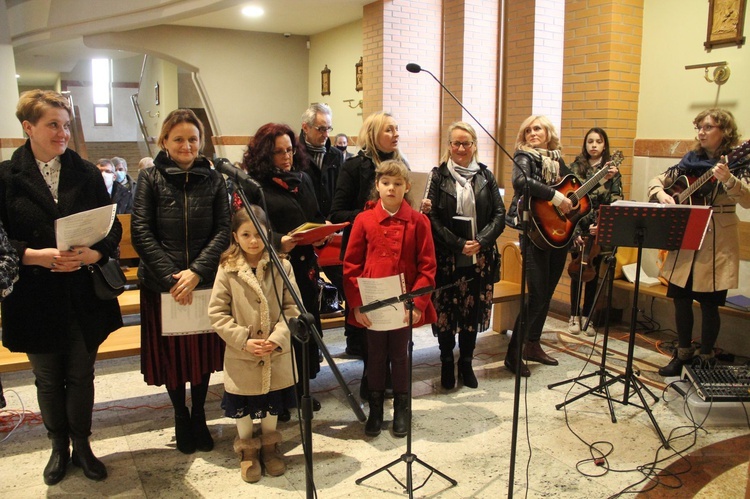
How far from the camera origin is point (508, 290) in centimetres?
477

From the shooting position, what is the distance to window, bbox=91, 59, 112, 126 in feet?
59.6

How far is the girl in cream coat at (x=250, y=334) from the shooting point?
2762 mm

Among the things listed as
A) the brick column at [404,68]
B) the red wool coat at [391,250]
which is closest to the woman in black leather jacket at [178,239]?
the red wool coat at [391,250]

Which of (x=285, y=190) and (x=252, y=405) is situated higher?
(x=285, y=190)

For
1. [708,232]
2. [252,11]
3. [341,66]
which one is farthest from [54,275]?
[341,66]

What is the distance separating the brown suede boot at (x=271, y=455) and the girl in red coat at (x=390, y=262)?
541 mm

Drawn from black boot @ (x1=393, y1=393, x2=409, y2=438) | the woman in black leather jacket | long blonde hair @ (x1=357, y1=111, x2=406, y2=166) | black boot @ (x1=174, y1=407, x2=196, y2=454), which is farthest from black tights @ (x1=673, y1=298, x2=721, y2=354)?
black boot @ (x1=174, y1=407, x2=196, y2=454)

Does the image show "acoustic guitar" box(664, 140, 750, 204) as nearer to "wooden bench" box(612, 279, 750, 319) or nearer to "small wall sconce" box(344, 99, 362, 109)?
"wooden bench" box(612, 279, 750, 319)

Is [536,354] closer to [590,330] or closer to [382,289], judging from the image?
[590,330]

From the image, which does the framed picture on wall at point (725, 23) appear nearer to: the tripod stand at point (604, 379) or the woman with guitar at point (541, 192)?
the woman with guitar at point (541, 192)

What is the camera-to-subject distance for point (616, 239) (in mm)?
3404

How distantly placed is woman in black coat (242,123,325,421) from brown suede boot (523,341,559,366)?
1713 millimetres

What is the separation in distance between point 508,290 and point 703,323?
1.32 m

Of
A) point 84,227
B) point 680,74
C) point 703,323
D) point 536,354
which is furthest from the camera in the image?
point 680,74
